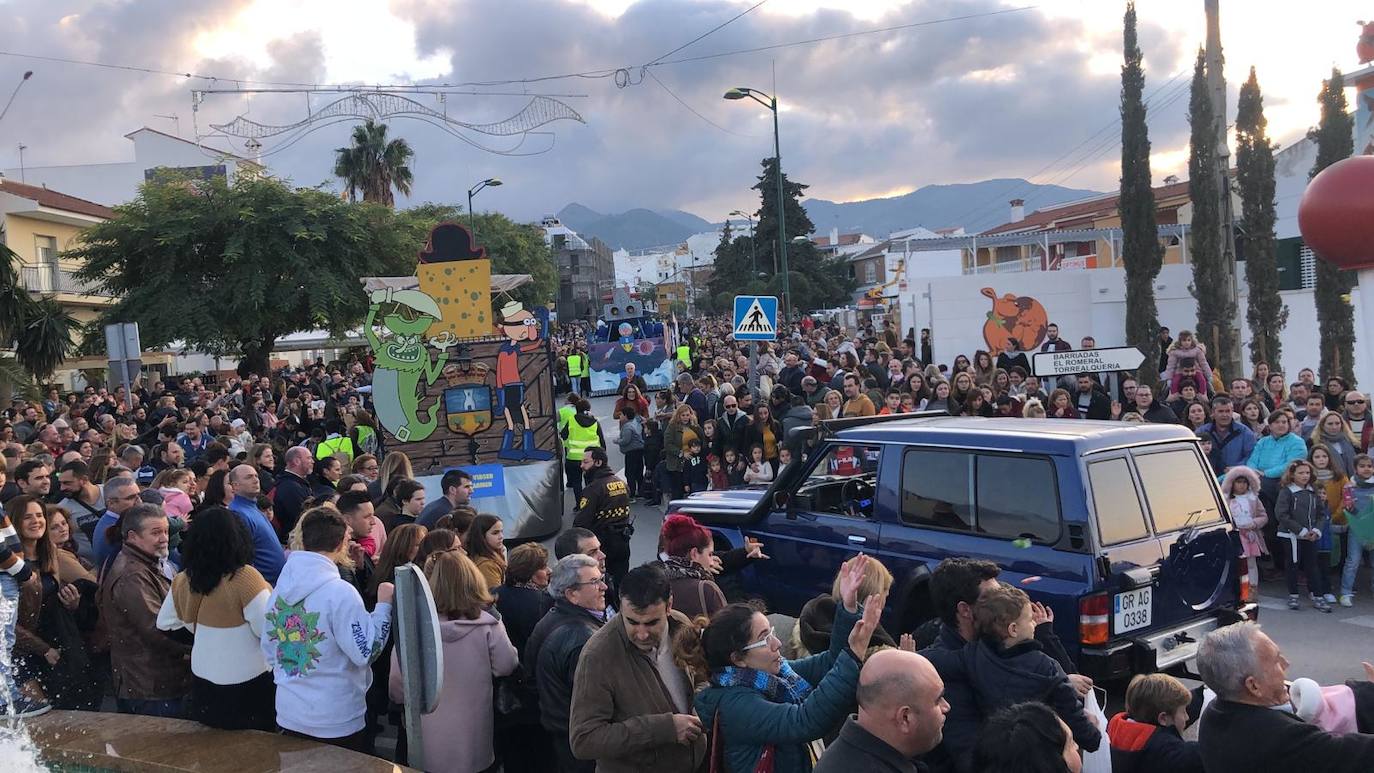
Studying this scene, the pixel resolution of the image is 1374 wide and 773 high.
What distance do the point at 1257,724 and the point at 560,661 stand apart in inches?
101

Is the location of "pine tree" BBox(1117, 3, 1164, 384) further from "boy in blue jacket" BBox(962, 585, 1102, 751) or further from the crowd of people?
"boy in blue jacket" BBox(962, 585, 1102, 751)

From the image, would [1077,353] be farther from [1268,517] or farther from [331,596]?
[331,596]

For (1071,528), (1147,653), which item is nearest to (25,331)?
(1071,528)

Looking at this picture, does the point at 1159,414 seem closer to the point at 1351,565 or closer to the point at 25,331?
the point at 1351,565

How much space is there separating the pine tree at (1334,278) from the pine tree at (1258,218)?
35.9 inches

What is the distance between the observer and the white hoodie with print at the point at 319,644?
455cm

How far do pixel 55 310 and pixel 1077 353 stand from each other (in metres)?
18.0

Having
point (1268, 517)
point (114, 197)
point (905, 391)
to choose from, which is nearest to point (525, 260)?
point (114, 197)

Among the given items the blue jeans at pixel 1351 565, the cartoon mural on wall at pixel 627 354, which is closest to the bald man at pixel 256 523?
the blue jeans at pixel 1351 565

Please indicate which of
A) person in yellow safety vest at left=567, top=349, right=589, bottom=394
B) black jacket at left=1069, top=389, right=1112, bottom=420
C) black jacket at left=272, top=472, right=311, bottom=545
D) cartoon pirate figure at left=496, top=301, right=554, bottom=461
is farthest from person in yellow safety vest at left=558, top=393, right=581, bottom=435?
person in yellow safety vest at left=567, top=349, right=589, bottom=394

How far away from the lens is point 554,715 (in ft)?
14.4

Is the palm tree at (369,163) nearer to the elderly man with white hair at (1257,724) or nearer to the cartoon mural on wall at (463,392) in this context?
the cartoon mural on wall at (463,392)

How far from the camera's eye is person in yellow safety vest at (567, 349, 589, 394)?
3416 centimetres

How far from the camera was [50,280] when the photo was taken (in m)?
37.7
